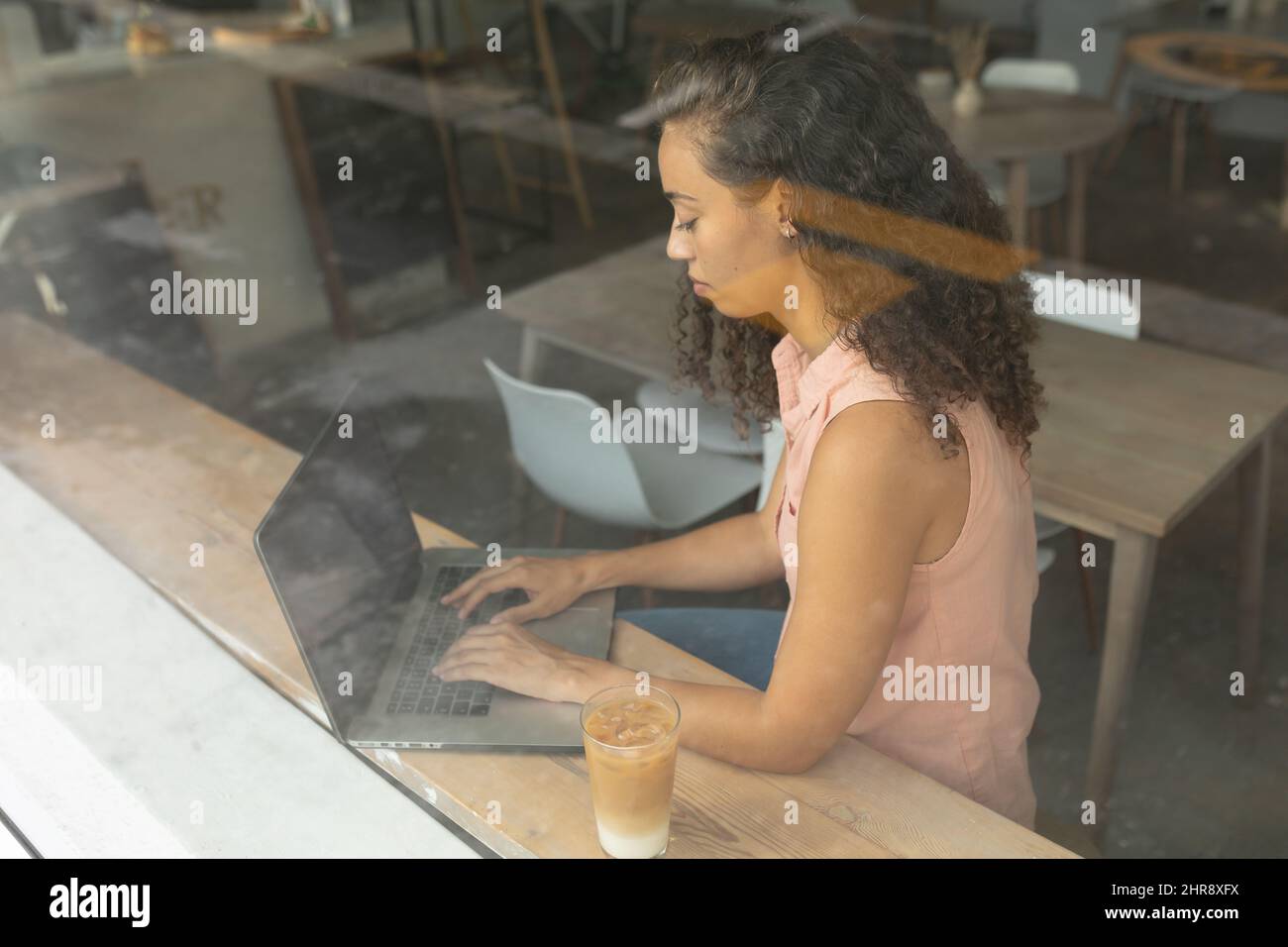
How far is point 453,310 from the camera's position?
3.40 meters

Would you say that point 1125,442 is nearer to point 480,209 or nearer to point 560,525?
point 560,525

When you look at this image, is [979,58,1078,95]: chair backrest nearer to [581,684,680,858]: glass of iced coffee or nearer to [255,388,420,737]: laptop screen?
[255,388,420,737]: laptop screen

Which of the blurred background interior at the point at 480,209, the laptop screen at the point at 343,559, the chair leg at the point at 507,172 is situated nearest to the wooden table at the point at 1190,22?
the blurred background interior at the point at 480,209

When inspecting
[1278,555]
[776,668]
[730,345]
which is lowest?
[1278,555]

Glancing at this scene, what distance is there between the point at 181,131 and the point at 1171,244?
2.91m

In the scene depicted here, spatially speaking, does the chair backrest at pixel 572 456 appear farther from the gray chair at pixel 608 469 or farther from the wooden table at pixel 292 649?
the wooden table at pixel 292 649

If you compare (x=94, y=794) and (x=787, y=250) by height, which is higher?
(x=787, y=250)

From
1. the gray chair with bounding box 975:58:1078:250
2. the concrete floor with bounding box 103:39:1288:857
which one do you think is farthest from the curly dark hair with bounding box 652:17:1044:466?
the gray chair with bounding box 975:58:1078:250

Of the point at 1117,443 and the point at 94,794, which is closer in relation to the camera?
the point at 94,794

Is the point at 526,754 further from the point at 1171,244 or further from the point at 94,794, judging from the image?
the point at 1171,244

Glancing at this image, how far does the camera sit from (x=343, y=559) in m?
1.13

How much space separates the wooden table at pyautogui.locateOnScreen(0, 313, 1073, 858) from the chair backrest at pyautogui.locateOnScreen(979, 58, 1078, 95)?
2719 mm

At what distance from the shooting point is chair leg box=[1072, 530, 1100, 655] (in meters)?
2.07
